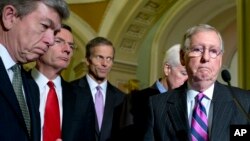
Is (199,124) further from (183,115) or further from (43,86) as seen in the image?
(43,86)

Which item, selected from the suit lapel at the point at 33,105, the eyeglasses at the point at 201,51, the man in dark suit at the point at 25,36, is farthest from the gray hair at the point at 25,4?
the eyeglasses at the point at 201,51

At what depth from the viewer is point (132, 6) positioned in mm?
7898

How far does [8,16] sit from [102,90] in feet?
4.87

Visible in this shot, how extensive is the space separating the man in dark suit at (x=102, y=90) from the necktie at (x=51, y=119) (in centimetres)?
27

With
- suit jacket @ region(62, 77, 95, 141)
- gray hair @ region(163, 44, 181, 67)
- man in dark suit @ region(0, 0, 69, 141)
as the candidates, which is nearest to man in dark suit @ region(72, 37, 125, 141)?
suit jacket @ region(62, 77, 95, 141)

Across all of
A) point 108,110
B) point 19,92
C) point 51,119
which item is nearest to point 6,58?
point 19,92

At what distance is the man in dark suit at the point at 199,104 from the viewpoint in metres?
1.66

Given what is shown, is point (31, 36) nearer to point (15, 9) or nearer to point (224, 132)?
point (15, 9)

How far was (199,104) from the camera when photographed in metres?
1.71

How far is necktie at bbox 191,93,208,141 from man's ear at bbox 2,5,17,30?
0.75 meters

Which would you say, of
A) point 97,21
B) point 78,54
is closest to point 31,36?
point 97,21

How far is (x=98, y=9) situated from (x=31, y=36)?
286 inches

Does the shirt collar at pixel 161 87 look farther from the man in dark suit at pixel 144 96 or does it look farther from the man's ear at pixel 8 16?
the man's ear at pixel 8 16

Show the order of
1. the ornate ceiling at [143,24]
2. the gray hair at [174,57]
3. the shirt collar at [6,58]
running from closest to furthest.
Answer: the shirt collar at [6,58], the gray hair at [174,57], the ornate ceiling at [143,24]
